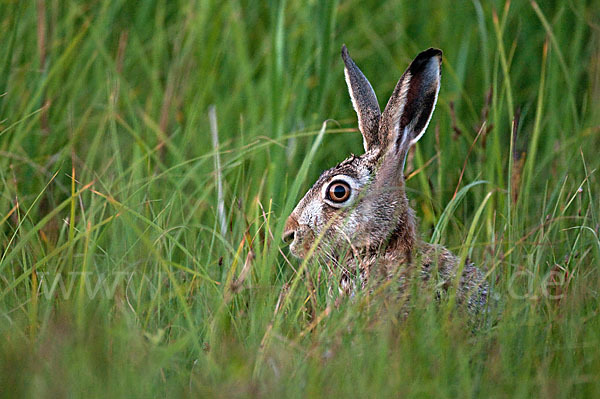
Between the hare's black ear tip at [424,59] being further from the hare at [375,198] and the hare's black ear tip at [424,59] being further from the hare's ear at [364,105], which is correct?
the hare's ear at [364,105]

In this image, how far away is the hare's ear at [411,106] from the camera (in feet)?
12.4

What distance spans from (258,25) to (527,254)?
337cm

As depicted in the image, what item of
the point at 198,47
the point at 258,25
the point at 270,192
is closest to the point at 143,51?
the point at 198,47

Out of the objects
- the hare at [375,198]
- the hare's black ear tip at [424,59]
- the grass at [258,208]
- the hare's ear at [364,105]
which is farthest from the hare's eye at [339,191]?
the hare's black ear tip at [424,59]

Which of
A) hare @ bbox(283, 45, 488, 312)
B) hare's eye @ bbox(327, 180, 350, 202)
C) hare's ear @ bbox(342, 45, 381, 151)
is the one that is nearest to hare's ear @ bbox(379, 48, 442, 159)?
hare @ bbox(283, 45, 488, 312)

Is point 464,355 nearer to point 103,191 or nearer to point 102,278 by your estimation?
point 102,278

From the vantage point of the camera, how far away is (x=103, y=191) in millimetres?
3996

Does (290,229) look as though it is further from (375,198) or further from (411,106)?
(411,106)

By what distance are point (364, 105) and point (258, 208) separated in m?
0.84

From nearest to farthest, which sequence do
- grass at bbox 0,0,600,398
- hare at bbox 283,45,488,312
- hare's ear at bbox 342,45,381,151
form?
grass at bbox 0,0,600,398 → hare at bbox 283,45,488,312 → hare's ear at bbox 342,45,381,151

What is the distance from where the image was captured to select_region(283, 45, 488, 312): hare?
3.71 metres

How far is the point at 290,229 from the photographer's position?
12.7 feet

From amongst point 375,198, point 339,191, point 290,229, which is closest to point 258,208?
point 290,229

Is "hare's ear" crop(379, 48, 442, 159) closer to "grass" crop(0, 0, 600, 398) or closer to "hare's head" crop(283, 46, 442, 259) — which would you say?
"hare's head" crop(283, 46, 442, 259)
